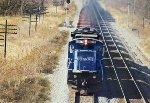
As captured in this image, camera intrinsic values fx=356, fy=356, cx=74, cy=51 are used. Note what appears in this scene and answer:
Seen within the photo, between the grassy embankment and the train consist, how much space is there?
1925 mm

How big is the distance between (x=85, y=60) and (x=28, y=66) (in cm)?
550

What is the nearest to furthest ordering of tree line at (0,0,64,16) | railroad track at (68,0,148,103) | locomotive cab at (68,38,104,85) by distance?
railroad track at (68,0,148,103) < locomotive cab at (68,38,104,85) < tree line at (0,0,64,16)

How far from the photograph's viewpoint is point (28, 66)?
23.8 m

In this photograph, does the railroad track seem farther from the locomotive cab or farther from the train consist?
the locomotive cab

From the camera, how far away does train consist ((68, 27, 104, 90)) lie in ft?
63.3

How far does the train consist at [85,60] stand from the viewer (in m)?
19.3

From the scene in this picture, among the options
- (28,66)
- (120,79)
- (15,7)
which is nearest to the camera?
(120,79)

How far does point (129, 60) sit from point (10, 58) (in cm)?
971

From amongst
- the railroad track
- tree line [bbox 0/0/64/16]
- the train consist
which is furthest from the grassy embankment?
tree line [bbox 0/0/64/16]

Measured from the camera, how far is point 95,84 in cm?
1933

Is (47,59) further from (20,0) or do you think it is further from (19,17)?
(20,0)

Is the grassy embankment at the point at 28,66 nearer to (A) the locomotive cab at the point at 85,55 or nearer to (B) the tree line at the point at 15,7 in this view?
(A) the locomotive cab at the point at 85,55

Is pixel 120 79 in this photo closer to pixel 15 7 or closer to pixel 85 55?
pixel 85 55

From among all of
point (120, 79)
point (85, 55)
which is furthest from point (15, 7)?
point (85, 55)
